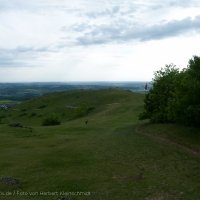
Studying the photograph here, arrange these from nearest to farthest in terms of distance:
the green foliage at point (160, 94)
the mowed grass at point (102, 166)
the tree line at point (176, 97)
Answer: the mowed grass at point (102, 166), the tree line at point (176, 97), the green foliage at point (160, 94)

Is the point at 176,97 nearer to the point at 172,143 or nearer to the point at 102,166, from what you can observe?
the point at 172,143

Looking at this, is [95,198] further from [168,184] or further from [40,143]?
[40,143]

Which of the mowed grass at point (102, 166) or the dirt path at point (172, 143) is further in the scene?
the dirt path at point (172, 143)

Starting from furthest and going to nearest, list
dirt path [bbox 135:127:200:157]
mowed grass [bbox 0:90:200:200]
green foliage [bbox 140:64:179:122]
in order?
1. green foliage [bbox 140:64:179:122]
2. dirt path [bbox 135:127:200:157]
3. mowed grass [bbox 0:90:200:200]

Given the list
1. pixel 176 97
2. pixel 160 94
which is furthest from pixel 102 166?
pixel 160 94

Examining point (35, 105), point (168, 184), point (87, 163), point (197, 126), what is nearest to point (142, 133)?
point (197, 126)

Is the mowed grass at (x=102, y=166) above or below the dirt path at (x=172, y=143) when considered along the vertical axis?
below

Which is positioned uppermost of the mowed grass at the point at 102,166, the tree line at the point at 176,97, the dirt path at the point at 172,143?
the tree line at the point at 176,97

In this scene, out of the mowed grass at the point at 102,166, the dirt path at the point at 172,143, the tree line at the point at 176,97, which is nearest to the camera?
the mowed grass at the point at 102,166

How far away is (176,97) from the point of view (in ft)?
181

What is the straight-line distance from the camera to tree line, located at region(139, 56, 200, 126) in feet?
163

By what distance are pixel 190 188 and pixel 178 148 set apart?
15766 mm

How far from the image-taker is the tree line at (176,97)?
49.5m

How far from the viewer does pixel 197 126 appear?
51.8 m
